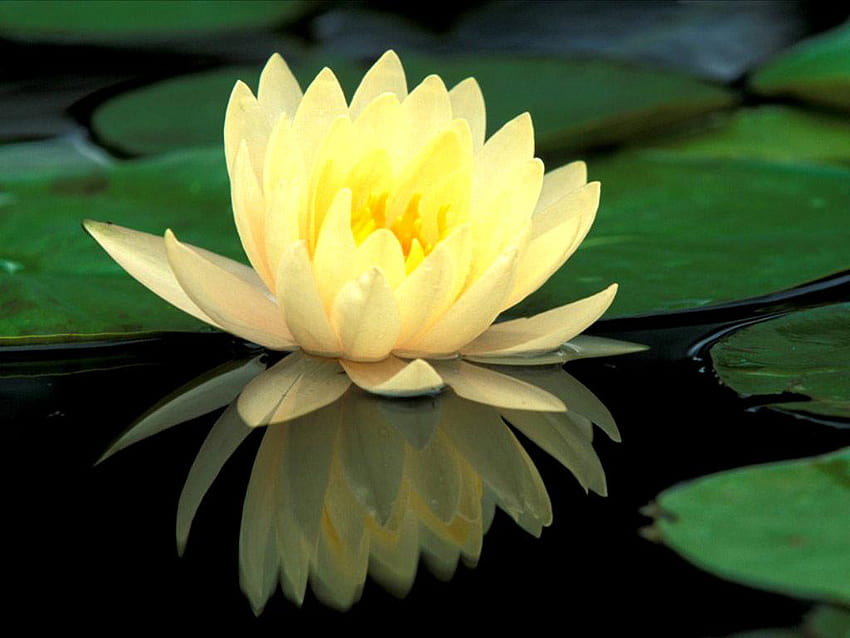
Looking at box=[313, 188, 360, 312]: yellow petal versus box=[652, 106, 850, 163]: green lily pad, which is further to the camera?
box=[652, 106, 850, 163]: green lily pad

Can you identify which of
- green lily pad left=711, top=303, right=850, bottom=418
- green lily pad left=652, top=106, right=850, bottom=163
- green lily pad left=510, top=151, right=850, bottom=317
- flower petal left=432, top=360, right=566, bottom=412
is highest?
green lily pad left=652, top=106, right=850, bottom=163

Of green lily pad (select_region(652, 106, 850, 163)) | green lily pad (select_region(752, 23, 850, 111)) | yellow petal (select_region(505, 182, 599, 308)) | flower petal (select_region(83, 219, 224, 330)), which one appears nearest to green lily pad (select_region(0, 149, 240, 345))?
flower petal (select_region(83, 219, 224, 330))

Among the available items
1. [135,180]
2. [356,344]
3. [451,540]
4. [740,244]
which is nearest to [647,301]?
[740,244]

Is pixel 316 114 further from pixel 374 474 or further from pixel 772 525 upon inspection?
pixel 772 525

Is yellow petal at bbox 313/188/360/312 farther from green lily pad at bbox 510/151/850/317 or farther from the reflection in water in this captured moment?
green lily pad at bbox 510/151/850/317

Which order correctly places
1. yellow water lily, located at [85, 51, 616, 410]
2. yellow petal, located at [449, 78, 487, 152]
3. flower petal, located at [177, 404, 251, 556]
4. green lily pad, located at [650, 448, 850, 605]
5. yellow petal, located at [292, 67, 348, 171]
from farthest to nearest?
yellow petal, located at [449, 78, 487, 152] < yellow petal, located at [292, 67, 348, 171] < yellow water lily, located at [85, 51, 616, 410] < flower petal, located at [177, 404, 251, 556] < green lily pad, located at [650, 448, 850, 605]

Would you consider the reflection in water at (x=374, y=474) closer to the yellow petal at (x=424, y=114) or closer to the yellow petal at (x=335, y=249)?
the yellow petal at (x=335, y=249)

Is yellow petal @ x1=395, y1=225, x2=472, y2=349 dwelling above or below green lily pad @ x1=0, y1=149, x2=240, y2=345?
above
